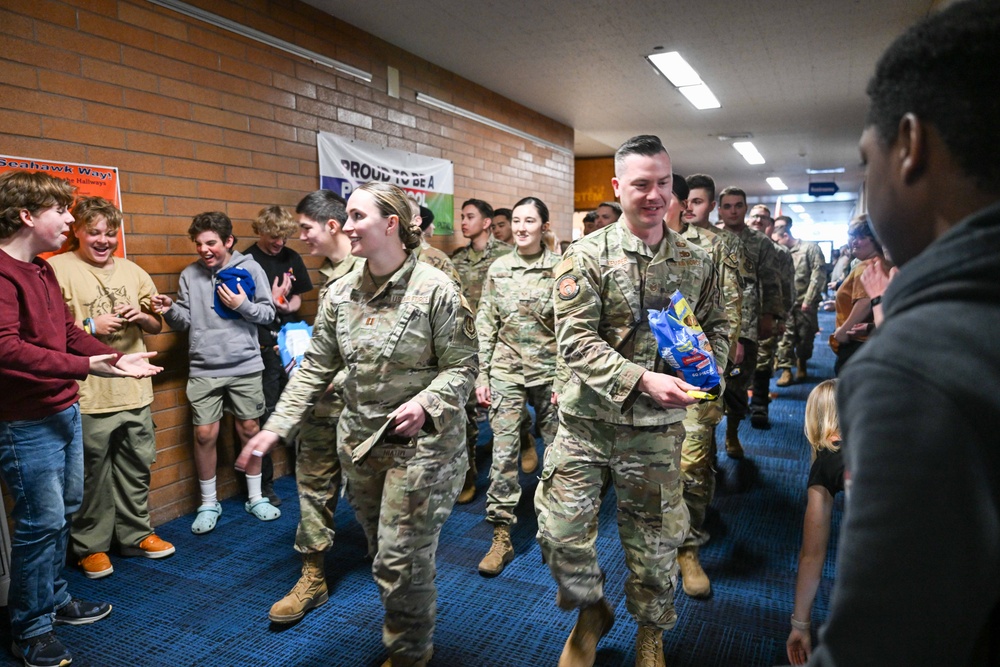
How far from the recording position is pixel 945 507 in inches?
21.7

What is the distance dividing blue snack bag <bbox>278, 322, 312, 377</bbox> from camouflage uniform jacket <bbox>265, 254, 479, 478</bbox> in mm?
1427

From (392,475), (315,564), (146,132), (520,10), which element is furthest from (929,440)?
(520,10)

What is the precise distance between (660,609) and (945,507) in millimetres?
1812

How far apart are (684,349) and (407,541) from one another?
3.72 ft

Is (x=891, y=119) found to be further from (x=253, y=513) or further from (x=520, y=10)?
(x=520, y=10)

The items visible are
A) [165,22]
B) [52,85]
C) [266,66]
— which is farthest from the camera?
[266,66]

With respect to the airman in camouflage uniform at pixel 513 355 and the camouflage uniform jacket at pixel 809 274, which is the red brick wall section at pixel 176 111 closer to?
the airman in camouflage uniform at pixel 513 355

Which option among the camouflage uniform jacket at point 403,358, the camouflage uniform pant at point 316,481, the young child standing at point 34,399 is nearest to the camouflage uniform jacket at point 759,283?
the camouflage uniform jacket at point 403,358

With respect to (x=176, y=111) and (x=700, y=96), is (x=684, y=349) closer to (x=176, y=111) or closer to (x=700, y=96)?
(x=176, y=111)

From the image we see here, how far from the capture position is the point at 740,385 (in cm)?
432

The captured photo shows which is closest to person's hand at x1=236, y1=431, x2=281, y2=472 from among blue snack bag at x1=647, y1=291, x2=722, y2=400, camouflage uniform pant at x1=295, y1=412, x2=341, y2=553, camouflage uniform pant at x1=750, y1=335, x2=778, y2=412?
camouflage uniform pant at x1=295, y1=412, x2=341, y2=553

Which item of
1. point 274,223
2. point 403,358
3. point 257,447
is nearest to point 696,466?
point 403,358

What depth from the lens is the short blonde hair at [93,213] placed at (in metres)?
2.98

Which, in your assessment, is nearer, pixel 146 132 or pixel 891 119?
pixel 891 119
